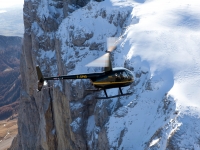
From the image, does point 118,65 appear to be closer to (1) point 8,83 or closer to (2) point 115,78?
(2) point 115,78

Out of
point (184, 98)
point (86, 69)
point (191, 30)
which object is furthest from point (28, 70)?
point (184, 98)

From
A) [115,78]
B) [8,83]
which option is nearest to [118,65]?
[115,78]

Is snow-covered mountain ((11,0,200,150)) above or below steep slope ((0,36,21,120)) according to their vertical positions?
above

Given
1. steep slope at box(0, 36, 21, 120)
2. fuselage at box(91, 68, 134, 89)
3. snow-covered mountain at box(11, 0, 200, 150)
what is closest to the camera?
fuselage at box(91, 68, 134, 89)

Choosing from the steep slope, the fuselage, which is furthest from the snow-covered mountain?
the steep slope

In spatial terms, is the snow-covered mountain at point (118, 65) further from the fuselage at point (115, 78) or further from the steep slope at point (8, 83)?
the steep slope at point (8, 83)

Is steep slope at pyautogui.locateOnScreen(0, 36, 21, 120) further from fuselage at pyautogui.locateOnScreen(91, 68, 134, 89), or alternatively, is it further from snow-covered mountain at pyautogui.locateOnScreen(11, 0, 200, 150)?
fuselage at pyautogui.locateOnScreen(91, 68, 134, 89)

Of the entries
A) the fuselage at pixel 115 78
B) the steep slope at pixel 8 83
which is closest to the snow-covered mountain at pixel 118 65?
the fuselage at pixel 115 78

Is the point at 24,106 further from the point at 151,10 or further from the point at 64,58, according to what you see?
the point at 151,10
